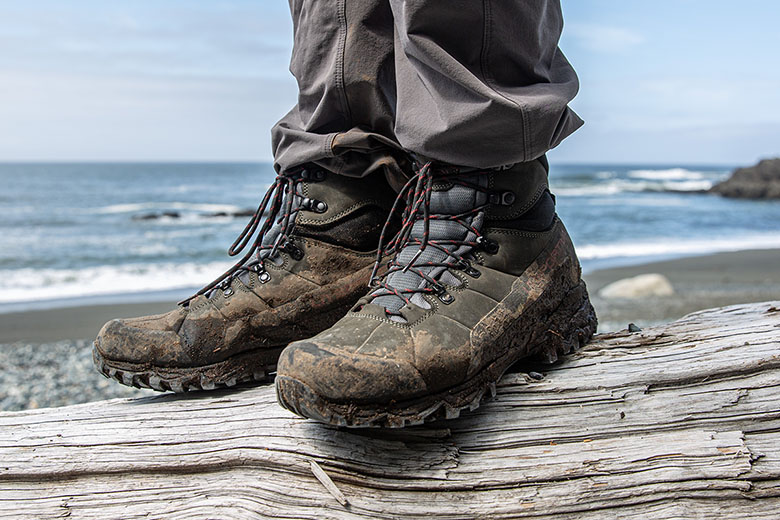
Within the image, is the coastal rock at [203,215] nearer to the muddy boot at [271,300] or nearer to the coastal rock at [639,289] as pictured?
the coastal rock at [639,289]

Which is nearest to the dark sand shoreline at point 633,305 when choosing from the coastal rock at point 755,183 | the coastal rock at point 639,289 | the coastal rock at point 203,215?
the coastal rock at point 639,289

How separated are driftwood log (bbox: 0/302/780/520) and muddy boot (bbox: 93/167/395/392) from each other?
0.42 ft

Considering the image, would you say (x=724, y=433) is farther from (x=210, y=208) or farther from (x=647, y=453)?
(x=210, y=208)

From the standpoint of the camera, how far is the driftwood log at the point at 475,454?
1346mm

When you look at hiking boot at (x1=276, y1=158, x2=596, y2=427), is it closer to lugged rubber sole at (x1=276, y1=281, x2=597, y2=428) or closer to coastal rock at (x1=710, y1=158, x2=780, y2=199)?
lugged rubber sole at (x1=276, y1=281, x2=597, y2=428)

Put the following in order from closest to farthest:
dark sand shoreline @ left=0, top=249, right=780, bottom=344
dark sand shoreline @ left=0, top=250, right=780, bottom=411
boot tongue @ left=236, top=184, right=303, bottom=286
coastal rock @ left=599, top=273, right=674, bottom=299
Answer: boot tongue @ left=236, top=184, right=303, bottom=286, dark sand shoreline @ left=0, top=250, right=780, bottom=411, dark sand shoreline @ left=0, top=249, right=780, bottom=344, coastal rock @ left=599, top=273, right=674, bottom=299

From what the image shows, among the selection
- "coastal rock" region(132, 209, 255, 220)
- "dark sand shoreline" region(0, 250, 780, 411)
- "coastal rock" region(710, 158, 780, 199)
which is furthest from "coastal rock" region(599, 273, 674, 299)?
"coastal rock" region(710, 158, 780, 199)

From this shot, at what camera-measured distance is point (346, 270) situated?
1733 mm

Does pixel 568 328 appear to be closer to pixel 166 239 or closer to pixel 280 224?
pixel 280 224

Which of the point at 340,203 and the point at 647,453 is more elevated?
the point at 340,203

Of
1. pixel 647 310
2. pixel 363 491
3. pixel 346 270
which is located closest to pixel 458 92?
pixel 346 270

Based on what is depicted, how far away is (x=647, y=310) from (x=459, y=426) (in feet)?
23.2

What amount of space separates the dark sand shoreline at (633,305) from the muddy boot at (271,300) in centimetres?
576

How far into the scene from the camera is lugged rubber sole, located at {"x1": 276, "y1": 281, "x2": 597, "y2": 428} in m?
1.27
